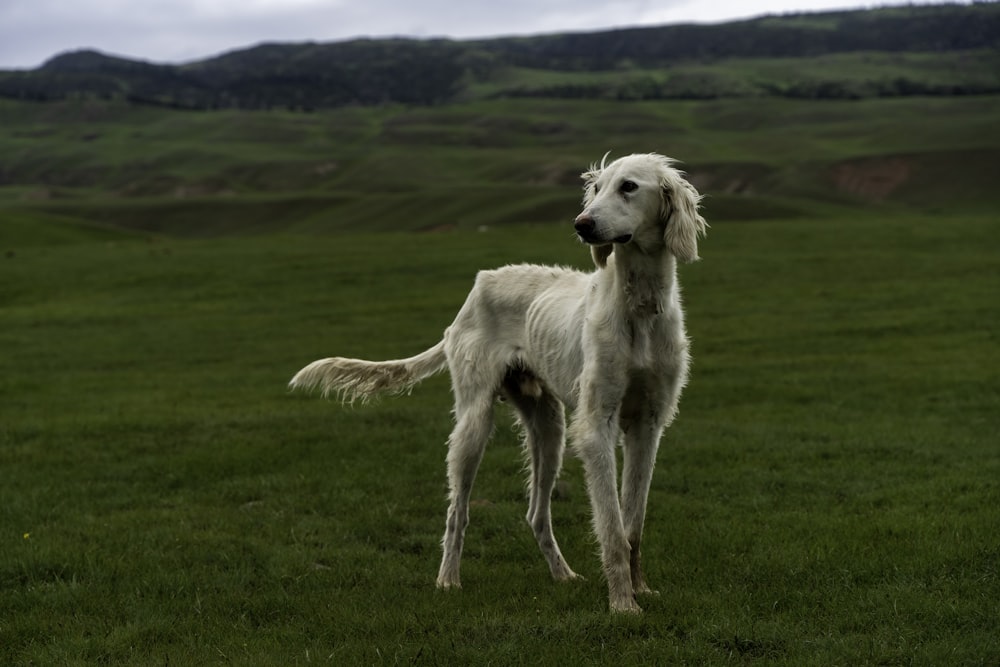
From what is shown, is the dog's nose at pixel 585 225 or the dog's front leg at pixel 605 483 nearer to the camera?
the dog's nose at pixel 585 225

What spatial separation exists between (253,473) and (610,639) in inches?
265

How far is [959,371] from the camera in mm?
18844

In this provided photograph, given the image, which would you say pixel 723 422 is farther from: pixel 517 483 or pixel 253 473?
pixel 253 473

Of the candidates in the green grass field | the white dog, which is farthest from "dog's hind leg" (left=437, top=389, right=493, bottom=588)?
the green grass field

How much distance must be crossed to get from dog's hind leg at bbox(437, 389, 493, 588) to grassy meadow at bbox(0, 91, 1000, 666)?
0.34m

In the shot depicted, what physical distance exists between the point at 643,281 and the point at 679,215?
508mm

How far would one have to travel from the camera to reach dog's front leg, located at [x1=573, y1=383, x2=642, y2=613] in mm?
6875

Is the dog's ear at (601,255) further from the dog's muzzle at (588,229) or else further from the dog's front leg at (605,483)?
the dog's front leg at (605,483)

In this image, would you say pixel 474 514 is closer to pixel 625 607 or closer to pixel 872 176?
pixel 625 607

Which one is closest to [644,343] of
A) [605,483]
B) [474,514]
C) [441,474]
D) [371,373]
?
[605,483]

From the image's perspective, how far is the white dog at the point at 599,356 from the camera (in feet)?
22.3

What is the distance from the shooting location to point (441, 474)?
11.6m

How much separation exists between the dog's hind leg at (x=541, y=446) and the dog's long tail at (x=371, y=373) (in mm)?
841

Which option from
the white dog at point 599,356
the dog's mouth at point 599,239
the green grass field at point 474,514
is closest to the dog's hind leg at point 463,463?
the white dog at point 599,356
